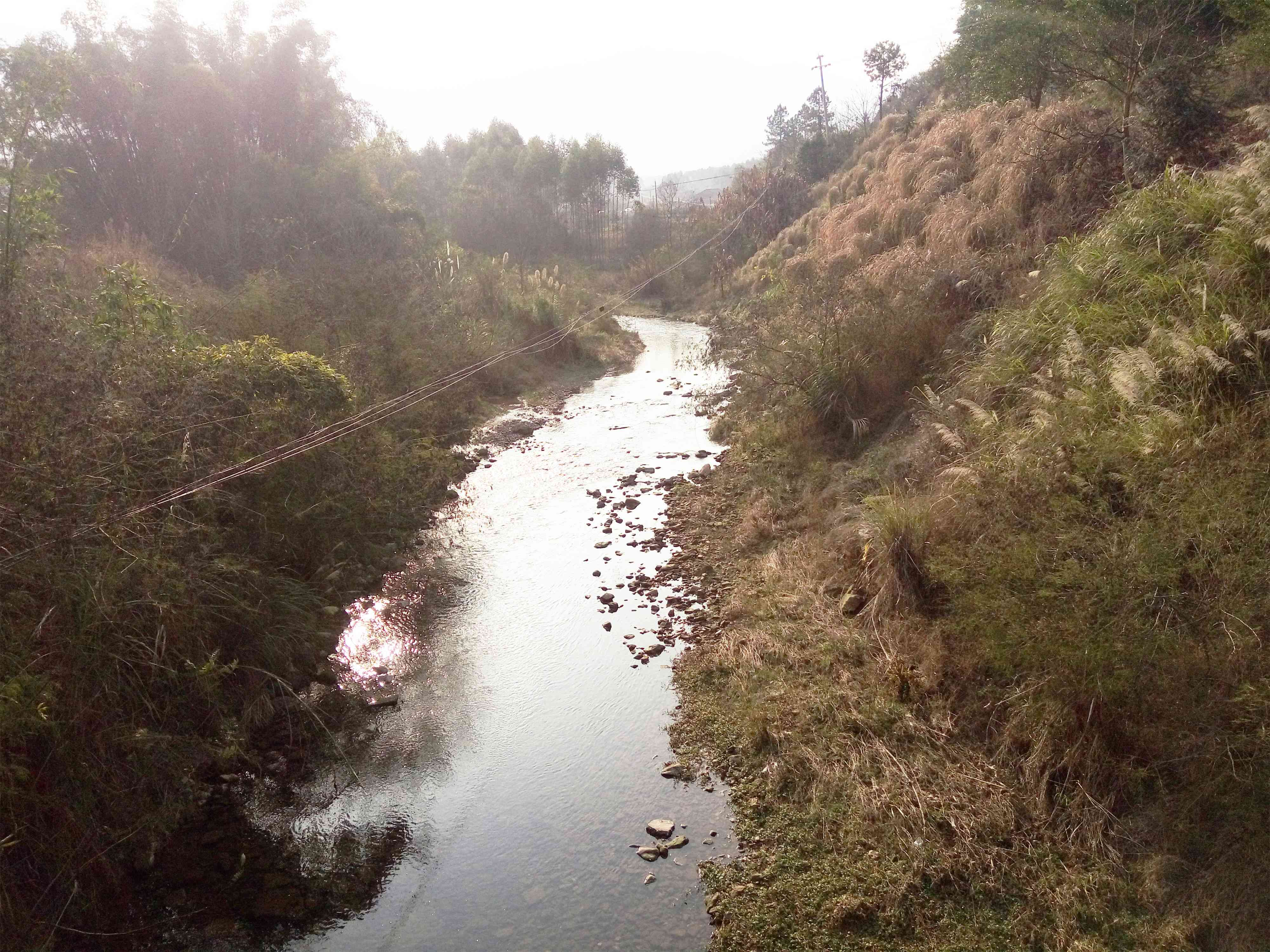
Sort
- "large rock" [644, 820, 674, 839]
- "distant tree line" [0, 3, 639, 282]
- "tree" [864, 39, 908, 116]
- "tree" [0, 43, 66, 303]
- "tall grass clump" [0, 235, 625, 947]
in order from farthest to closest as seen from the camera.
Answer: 1. "tree" [864, 39, 908, 116]
2. "distant tree line" [0, 3, 639, 282]
3. "tree" [0, 43, 66, 303]
4. "large rock" [644, 820, 674, 839]
5. "tall grass clump" [0, 235, 625, 947]

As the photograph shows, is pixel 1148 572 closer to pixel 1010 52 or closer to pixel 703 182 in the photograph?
pixel 1010 52

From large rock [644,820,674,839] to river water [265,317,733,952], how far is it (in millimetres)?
60

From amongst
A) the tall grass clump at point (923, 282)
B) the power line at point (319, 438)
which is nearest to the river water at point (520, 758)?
the power line at point (319, 438)

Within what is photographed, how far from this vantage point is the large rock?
4.90 metres

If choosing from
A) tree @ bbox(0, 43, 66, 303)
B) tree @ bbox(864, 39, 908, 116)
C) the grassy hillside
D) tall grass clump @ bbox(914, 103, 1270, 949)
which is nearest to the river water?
the grassy hillside

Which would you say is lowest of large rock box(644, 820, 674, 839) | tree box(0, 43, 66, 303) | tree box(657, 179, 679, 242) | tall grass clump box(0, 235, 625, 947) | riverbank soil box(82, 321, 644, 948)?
large rock box(644, 820, 674, 839)

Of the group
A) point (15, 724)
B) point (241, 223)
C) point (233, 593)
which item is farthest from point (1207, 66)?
point (241, 223)

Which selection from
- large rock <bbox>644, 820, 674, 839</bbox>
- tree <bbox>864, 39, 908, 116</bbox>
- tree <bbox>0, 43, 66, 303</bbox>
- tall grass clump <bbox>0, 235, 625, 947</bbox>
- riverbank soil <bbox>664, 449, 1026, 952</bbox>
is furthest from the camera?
tree <bbox>864, 39, 908, 116</bbox>

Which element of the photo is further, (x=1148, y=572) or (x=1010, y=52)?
(x=1010, y=52)

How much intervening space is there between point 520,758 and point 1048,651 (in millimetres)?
3734

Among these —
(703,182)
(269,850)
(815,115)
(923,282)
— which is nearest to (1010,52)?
Answer: (923,282)

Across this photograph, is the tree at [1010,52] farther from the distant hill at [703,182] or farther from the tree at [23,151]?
the distant hill at [703,182]

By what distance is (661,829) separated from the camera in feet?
16.1

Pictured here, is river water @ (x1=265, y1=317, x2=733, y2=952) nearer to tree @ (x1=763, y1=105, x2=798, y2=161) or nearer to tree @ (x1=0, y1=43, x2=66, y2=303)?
tree @ (x1=0, y1=43, x2=66, y2=303)
